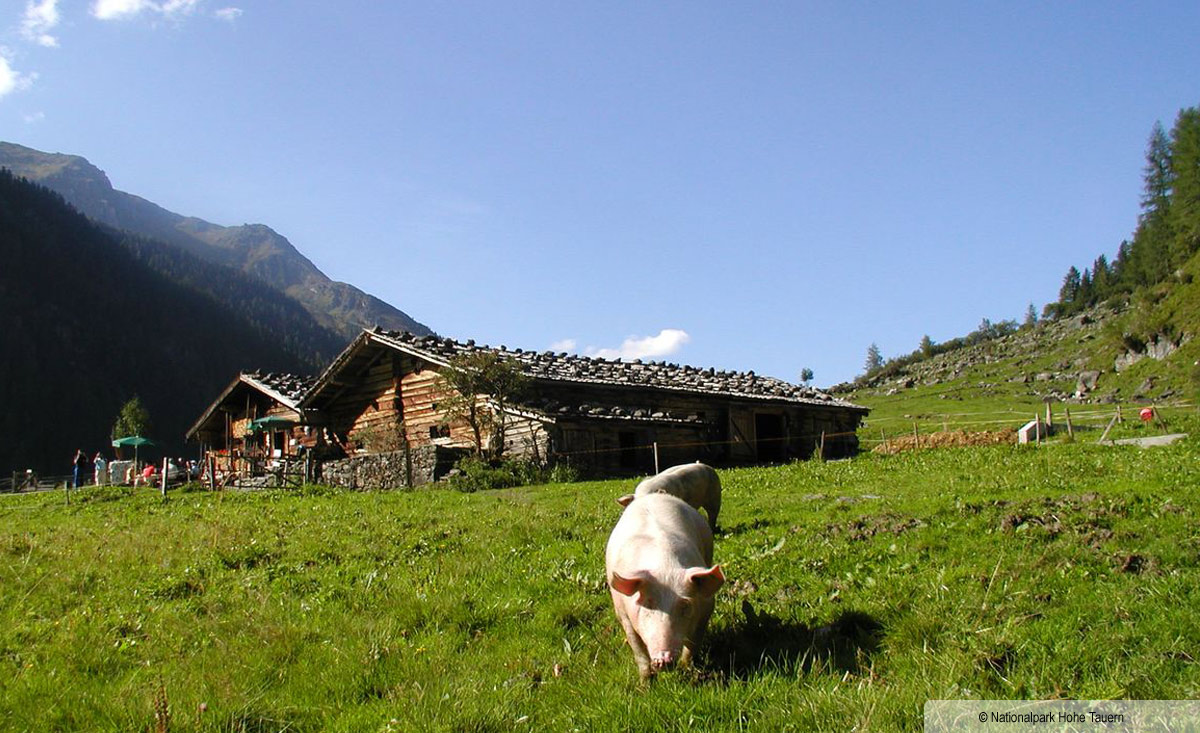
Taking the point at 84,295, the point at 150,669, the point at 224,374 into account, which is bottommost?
the point at 150,669

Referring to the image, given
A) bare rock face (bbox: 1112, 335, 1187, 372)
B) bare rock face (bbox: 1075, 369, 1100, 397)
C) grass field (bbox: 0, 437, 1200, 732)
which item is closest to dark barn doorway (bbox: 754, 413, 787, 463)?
grass field (bbox: 0, 437, 1200, 732)

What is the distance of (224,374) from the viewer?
131 m

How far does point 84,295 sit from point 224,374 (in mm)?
22686

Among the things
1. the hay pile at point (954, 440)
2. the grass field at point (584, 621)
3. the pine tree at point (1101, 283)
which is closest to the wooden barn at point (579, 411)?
the hay pile at point (954, 440)

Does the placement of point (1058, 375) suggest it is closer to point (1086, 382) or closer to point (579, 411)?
point (1086, 382)

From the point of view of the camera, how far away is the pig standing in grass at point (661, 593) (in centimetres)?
573

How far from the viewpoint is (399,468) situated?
26.0 meters

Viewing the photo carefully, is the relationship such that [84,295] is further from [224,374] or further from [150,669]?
[150,669]

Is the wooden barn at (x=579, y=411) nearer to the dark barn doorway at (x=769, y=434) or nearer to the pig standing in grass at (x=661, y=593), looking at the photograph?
the dark barn doorway at (x=769, y=434)

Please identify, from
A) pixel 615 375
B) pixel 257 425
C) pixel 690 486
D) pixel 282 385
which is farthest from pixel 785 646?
pixel 282 385

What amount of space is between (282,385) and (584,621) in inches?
1470

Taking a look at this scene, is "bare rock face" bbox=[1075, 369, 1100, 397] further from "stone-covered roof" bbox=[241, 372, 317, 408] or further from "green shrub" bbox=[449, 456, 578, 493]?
"stone-covered roof" bbox=[241, 372, 317, 408]

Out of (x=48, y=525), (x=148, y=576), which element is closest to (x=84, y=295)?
(x=48, y=525)

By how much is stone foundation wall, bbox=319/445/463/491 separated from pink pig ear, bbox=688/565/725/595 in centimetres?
2020
